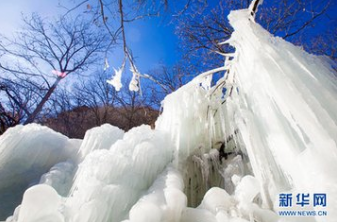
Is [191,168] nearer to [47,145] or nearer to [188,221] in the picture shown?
[188,221]

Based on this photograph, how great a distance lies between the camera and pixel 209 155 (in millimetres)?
2227

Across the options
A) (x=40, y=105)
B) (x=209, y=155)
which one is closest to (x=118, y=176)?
(x=209, y=155)

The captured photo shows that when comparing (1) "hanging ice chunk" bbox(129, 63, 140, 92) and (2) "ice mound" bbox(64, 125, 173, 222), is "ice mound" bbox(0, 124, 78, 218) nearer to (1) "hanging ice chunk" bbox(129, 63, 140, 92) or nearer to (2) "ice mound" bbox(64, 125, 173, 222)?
(2) "ice mound" bbox(64, 125, 173, 222)

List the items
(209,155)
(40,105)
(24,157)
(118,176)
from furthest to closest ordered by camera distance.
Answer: (40,105) < (209,155) < (24,157) < (118,176)

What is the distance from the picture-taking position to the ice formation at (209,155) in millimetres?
1101

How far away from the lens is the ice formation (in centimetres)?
110

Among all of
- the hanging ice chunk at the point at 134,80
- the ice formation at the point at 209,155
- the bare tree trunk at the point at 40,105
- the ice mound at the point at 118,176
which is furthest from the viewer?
the bare tree trunk at the point at 40,105

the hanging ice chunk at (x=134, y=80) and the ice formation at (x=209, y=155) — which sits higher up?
the hanging ice chunk at (x=134, y=80)

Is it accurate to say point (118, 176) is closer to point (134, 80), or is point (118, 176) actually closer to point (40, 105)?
point (134, 80)

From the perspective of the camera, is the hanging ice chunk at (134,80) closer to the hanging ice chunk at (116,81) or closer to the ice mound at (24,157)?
the hanging ice chunk at (116,81)

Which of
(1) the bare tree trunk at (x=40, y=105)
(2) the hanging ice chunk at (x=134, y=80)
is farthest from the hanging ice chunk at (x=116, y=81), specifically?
(1) the bare tree trunk at (x=40, y=105)

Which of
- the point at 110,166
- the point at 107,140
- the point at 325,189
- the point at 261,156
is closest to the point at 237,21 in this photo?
the point at 261,156

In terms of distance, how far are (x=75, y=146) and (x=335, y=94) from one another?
2.65m

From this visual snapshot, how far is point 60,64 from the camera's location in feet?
39.9
